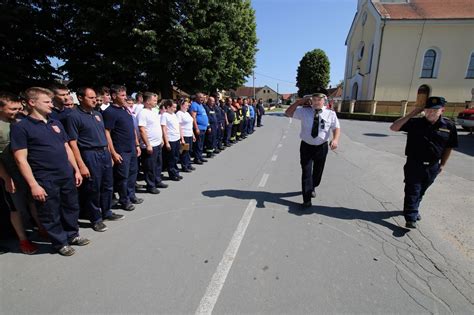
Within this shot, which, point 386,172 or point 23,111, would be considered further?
point 386,172

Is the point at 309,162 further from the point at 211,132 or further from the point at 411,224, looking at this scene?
the point at 211,132

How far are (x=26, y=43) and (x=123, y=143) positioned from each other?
441 inches

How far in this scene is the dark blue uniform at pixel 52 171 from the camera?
2789 millimetres

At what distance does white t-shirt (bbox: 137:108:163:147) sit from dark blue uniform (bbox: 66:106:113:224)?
1070mm

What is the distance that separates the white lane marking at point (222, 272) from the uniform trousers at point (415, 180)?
7.58ft

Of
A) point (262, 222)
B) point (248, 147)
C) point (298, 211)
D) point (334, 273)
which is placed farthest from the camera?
point (248, 147)

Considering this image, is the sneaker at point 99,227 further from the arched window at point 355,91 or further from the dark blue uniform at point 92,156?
the arched window at point 355,91

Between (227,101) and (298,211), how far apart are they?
7.40 meters

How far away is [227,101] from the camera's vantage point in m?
11.0

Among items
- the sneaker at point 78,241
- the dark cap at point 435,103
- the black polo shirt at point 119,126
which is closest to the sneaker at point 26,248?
the sneaker at point 78,241

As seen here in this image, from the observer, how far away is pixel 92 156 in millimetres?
3586

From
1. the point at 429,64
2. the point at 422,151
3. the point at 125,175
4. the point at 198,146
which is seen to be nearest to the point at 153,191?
the point at 125,175

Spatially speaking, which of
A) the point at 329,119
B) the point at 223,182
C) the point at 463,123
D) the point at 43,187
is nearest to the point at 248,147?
the point at 223,182

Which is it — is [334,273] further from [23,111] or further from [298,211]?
[23,111]
